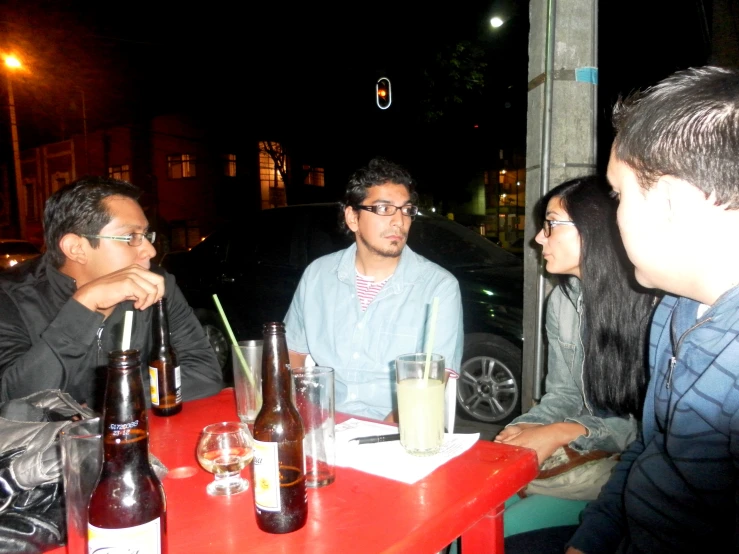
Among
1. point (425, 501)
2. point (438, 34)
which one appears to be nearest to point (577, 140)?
point (425, 501)

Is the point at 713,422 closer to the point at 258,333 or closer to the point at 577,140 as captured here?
the point at 577,140

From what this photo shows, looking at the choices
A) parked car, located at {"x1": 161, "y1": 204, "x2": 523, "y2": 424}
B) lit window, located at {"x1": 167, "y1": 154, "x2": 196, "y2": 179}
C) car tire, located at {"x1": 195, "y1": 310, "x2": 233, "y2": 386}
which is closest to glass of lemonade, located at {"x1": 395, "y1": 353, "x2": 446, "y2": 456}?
parked car, located at {"x1": 161, "y1": 204, "x2": 523, "y2": 424}

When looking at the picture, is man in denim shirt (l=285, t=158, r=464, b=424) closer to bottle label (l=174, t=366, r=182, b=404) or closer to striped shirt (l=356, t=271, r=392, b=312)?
striped shirt (l=356, t=271, r=392, b=312)

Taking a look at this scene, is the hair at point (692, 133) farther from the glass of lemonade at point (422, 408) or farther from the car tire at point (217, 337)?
the car tire at point (217, 337)

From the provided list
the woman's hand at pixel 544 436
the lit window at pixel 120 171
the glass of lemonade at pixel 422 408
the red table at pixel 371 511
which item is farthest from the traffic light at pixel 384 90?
the lit window at pixel 120 171

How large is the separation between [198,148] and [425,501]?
26054mm

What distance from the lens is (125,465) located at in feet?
3.58

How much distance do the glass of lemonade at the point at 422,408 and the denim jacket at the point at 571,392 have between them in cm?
87

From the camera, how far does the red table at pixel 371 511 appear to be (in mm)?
1186

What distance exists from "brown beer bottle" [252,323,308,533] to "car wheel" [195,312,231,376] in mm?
5346

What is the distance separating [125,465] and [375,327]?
1.85m

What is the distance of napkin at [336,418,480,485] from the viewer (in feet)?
4.94

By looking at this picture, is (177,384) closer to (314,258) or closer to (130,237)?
(130,237)

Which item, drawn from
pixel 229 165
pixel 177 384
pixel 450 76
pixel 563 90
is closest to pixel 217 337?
pixel 177 384
